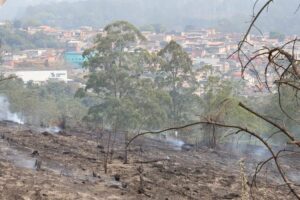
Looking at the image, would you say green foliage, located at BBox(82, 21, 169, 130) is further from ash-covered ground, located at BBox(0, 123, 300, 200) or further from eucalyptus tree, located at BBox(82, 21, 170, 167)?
ash-covered ground, located at BBox(0, 123, 300, 200)

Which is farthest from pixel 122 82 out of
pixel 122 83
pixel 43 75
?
pixel 43 75

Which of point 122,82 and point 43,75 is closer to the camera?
point 122,82

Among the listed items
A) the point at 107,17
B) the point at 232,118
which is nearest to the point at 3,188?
the point at 232,118

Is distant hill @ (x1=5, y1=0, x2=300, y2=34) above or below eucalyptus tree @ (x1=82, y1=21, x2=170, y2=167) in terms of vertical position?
above

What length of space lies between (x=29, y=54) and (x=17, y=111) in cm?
4369

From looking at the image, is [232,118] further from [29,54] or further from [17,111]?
[29,54]

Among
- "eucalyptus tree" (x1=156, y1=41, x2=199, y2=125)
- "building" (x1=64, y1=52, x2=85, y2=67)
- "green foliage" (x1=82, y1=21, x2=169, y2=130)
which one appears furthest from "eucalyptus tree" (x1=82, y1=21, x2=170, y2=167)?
"building" (x1=64, y1=52, x2=85, y2=67)

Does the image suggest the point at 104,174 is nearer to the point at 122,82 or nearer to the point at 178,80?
the point at 122,82

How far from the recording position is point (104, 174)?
8.56 m

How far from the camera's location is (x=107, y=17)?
131m

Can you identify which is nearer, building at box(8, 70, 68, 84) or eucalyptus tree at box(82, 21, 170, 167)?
eucalyptus tree at box(82, 21, 170, 167)

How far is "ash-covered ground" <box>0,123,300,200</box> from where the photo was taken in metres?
6.95

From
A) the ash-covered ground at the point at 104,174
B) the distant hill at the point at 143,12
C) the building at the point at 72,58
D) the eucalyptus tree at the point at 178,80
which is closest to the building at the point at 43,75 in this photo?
the building at the point at 72,58

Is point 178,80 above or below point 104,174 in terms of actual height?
above
